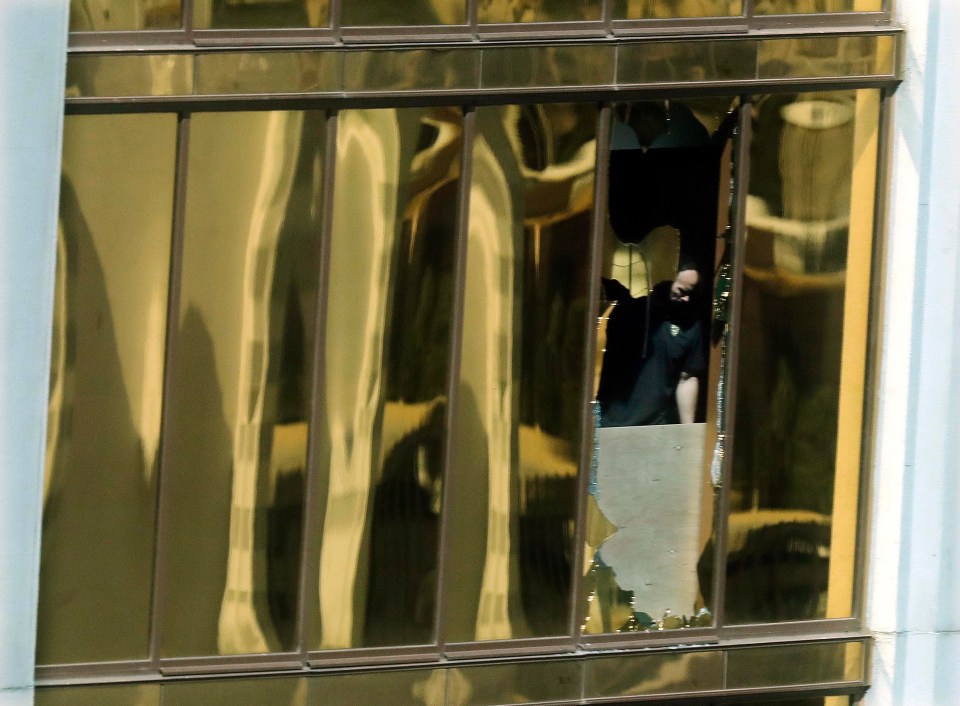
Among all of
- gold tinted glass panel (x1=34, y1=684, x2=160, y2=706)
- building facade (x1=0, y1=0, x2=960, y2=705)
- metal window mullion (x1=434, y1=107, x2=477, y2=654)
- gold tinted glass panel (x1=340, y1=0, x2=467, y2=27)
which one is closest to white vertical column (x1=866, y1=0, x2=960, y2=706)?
building facade (x1=0, y1=0, x2=960, y2=705)

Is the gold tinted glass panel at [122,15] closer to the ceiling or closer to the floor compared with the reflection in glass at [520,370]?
closer to the ceiling

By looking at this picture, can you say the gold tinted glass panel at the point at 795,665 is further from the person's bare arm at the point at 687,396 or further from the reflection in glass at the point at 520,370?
the person's bare arm at the point at 687,396

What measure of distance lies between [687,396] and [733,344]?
1.53 feet

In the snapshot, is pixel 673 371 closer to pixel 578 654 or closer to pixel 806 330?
pixel 806 330

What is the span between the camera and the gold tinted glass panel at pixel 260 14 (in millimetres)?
8961

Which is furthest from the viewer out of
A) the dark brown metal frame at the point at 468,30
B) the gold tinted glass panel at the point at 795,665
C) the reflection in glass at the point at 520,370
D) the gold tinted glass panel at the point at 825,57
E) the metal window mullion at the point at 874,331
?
the gold tinted glass panel at the point at 795,665

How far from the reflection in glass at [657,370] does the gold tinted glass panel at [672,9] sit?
563 mm

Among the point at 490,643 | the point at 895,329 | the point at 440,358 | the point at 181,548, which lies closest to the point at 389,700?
the point at 490,643

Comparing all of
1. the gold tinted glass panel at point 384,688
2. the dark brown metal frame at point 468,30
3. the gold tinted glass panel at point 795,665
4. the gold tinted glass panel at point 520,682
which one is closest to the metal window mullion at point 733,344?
the gold tinted glass panel at point 795,665

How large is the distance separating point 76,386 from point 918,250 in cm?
556

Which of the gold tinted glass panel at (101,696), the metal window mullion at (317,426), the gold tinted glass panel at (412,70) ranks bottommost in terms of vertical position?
the gold tinted glass panel at (101,696)

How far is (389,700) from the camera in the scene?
31.2 ft

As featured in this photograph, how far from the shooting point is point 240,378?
359 inches

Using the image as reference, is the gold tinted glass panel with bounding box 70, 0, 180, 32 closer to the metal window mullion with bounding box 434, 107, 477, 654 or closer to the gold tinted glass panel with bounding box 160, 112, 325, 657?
the gold tinted glass panel with bounding box 160, 112, 325, 657
